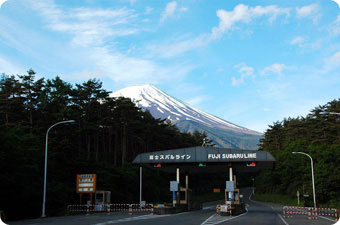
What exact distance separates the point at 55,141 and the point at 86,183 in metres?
8.61

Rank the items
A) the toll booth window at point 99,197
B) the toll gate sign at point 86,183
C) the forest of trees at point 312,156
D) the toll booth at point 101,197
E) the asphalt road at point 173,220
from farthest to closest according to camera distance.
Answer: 1. the forest of trees at point 312,156
2. the toll booth window at point 99,197
3. the toll booth at point 101,197
4. the toll gate sign at point 86,183
5. the asphalt road at point 173,220

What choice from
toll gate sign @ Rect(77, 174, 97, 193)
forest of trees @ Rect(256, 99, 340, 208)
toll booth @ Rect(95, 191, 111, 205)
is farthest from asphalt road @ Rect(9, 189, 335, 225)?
forest of trees @ Rect(256, 99, 340, 208)

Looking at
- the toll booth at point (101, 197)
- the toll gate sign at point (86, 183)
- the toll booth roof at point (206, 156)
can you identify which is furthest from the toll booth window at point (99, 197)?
the toll booth roof at point (206, 156)

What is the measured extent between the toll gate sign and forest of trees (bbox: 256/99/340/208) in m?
30.3

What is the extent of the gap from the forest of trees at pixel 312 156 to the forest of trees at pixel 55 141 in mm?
32393

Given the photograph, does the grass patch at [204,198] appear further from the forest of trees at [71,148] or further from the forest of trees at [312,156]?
the forest of trees at [312,156]

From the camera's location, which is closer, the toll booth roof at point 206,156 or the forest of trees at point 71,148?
the forest of trees at point 71,148

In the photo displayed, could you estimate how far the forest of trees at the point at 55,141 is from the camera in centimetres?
3134

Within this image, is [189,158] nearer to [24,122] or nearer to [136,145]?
[24,122]

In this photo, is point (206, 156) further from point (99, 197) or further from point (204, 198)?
point (204, 198)

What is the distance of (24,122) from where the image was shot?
49781mm

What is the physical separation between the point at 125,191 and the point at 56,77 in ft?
76.0

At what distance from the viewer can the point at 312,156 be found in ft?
245

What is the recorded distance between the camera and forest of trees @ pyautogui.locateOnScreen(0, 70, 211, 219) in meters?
31.3
